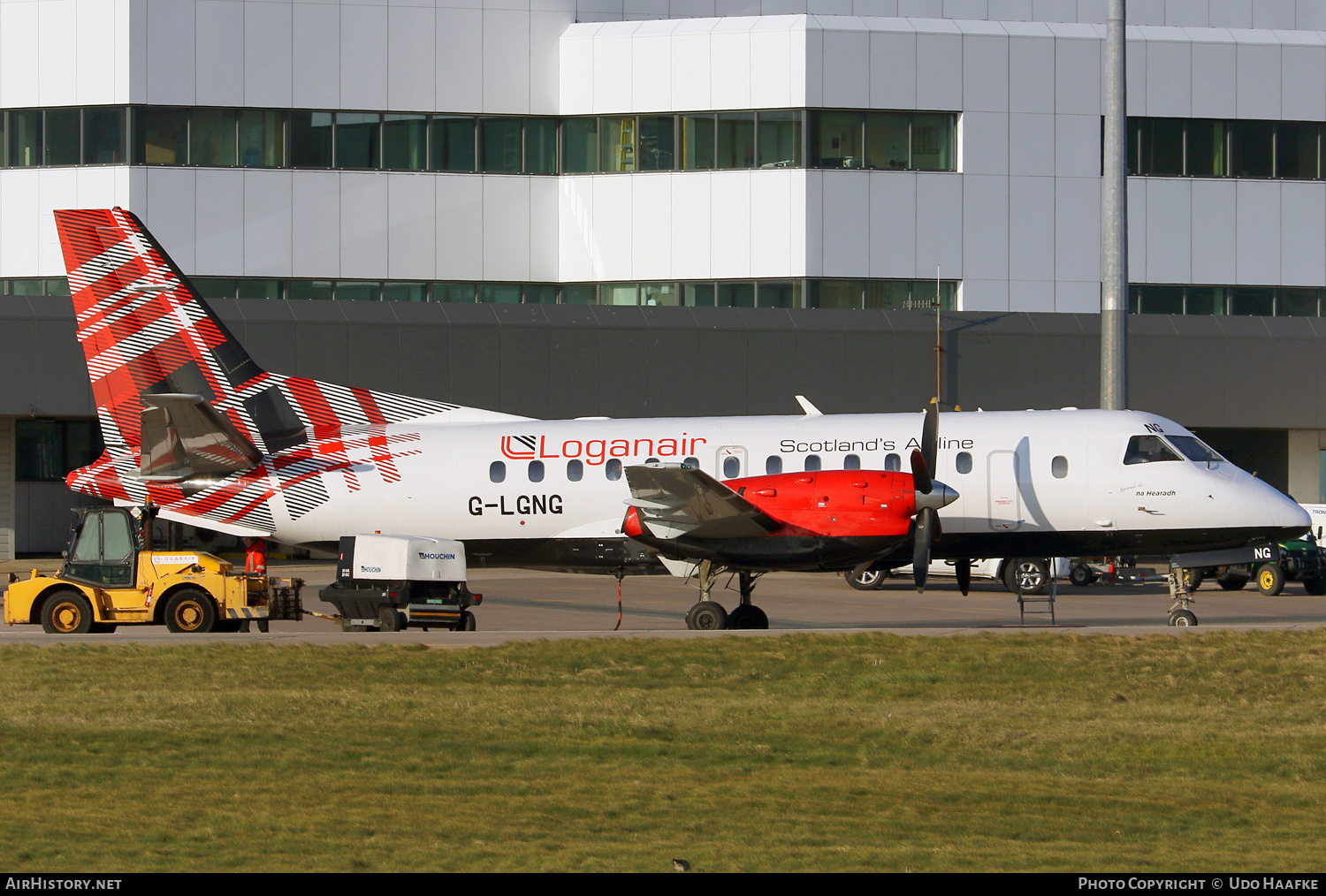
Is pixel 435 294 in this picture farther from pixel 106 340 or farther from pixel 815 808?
pixel 815 808

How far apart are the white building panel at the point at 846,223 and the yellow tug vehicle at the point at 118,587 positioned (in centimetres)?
2740

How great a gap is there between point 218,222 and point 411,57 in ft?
27.1

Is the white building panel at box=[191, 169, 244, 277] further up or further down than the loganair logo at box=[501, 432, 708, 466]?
further up

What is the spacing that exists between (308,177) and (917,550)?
100 ft

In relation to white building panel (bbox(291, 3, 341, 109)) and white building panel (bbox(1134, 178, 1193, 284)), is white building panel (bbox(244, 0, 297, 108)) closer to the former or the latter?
white building panel (bbox(291, 3, 341, 109))

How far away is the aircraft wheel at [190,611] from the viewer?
21.9 meters

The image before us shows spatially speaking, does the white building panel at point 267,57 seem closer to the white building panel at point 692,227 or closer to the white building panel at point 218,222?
the white building panel at point 218,222

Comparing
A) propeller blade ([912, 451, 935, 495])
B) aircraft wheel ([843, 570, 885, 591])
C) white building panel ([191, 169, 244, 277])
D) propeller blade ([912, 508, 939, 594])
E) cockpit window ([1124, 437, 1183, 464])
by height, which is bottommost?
aircraft wheel ([843, 570, 885, 591])

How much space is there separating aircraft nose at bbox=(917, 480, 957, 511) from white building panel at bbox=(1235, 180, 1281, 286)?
30.4m

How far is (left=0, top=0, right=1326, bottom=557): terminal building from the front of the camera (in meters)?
43.9

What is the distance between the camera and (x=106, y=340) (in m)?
24.5

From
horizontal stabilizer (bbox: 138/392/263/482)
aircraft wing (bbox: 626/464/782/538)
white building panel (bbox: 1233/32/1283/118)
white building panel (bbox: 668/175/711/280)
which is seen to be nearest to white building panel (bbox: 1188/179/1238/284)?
white building panel (bbox: 1233/32/1283/118)

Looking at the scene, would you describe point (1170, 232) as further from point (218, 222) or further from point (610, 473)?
point (218, 222)

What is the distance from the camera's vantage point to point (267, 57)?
45.3m
